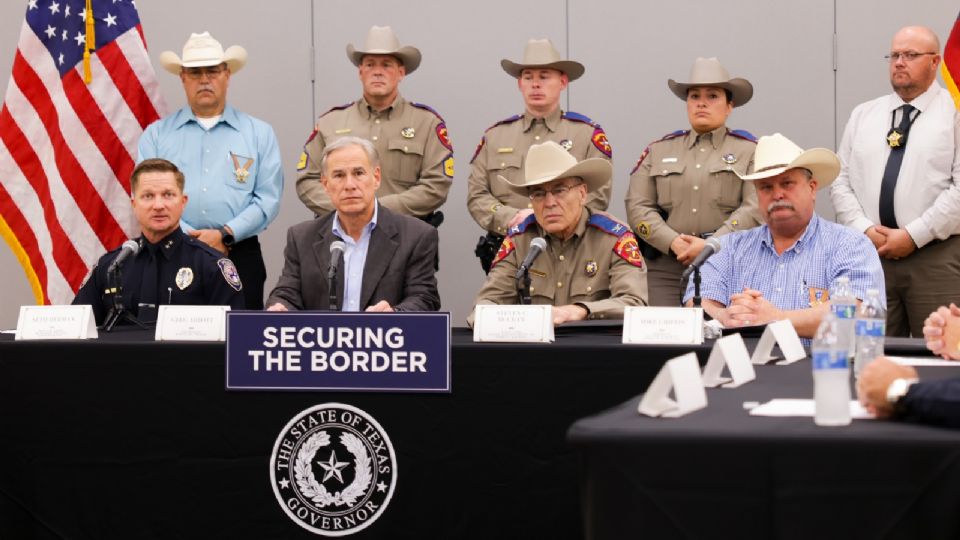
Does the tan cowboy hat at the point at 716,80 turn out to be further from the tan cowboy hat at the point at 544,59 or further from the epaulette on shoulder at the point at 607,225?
the epaulette on shoulder at the point at 607,225

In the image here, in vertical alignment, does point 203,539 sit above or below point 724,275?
below


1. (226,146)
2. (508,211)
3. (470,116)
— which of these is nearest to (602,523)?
(508,211)

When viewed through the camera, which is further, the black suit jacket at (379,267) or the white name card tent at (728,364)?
the black suit jacket at (379,267)

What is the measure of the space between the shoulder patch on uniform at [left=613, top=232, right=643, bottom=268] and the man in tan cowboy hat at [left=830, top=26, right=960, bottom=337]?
1.39m

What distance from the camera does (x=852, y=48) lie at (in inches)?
268

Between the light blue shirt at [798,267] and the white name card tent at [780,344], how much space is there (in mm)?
945

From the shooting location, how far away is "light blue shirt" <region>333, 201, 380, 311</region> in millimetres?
4543

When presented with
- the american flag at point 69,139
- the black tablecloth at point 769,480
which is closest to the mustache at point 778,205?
the black tablecloth at point 769,480

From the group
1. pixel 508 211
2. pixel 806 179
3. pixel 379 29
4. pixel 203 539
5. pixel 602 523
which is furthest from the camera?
pixel 379 29

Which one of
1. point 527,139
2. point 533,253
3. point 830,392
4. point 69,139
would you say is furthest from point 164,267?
point 830,392

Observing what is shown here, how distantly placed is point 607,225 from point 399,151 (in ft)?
5.50

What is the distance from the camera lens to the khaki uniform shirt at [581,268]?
4398mm

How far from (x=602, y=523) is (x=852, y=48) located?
530 centimetres

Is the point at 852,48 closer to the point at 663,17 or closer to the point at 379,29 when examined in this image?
the point at 663,17
